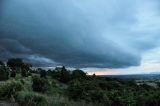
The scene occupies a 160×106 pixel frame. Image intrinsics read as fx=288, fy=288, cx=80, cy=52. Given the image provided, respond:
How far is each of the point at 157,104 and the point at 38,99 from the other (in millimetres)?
5770

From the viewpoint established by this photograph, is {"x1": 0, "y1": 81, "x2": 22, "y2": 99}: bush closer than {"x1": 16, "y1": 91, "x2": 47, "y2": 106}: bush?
No

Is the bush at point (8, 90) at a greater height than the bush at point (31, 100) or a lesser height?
greater

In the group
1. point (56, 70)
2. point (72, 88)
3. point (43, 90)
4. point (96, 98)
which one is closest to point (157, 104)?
point (96, 98)

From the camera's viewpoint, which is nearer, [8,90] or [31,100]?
[31,100]

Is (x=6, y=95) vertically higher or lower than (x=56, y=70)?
lower

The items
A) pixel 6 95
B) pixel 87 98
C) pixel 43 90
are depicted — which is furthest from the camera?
pixel 43 90

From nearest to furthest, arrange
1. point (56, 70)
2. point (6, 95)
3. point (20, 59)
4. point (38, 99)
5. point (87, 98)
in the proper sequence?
point (38, 99), point (6, 95), point (87, 98), point (56, 70), point (20, 59)

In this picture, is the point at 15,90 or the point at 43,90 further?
the point at 43,90

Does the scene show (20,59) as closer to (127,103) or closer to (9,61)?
(9,61)

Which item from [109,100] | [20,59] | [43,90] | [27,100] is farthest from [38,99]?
[20,59]

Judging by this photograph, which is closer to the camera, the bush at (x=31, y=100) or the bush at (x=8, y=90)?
the bush at (x=31, y=100)

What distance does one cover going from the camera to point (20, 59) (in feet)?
249

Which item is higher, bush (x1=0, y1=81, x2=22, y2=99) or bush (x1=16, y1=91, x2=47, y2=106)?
bush (x1=0, y1=81, x2=22, y2=99)

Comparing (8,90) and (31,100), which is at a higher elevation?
(8,90)
